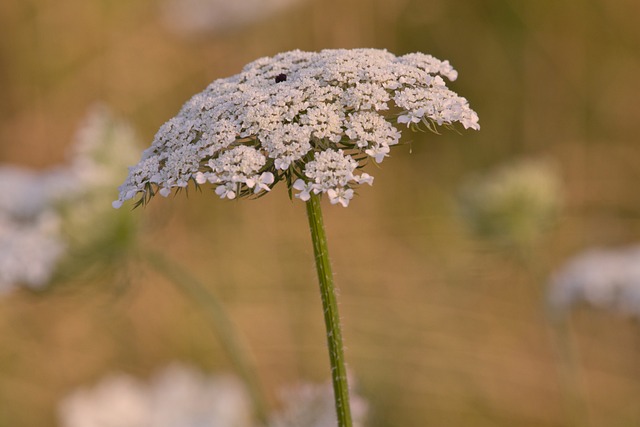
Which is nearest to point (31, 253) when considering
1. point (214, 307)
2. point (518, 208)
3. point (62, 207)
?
point (62, 207)

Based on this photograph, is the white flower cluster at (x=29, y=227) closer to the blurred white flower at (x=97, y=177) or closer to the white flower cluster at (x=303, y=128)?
the blurred white flower at (x=97, y=177)

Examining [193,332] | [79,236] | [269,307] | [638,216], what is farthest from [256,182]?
[638,216]

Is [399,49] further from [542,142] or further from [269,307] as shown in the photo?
[269,307]

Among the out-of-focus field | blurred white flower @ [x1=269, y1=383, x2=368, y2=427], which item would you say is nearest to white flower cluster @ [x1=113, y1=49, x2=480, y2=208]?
blurred white flower @ [x1=269, y1=383, x2=368, y2=427]

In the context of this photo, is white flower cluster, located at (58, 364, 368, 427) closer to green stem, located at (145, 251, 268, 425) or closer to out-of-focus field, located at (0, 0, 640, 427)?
green stem, located at (145, 251, 268, 425)

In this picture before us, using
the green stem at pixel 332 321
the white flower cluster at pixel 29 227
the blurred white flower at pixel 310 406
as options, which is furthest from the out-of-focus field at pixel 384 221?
the green stem at pixel 332 321

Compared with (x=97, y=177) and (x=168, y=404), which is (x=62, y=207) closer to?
(x=97, y=177)
